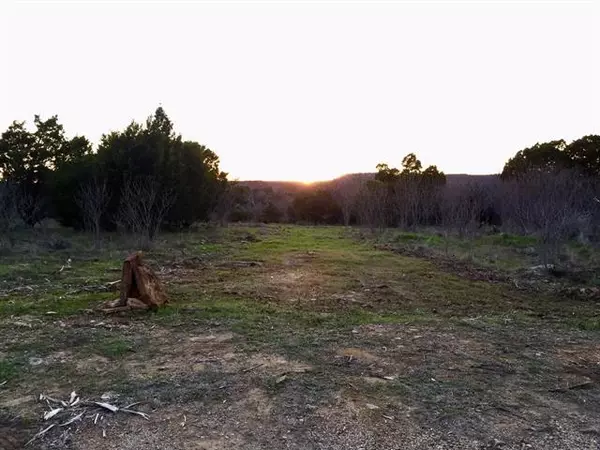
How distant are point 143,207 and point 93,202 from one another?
1797mm

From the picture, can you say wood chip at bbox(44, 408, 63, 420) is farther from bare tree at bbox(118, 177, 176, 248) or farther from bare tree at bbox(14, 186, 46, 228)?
bare tree at bbox(14, 186, 46, 228)

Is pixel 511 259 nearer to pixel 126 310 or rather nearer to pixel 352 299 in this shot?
pixel 352 299

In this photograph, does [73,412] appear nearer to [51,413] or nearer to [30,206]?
[51,413]

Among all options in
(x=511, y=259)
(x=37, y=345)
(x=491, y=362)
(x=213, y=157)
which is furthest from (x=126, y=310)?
(x=213, y=157)

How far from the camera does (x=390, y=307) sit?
7.21 meters

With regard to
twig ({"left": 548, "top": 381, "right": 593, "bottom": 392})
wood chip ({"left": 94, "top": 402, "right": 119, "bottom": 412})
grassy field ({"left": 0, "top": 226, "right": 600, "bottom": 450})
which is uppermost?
wood chip ({"left": 94, "top": 402, "right": 119, "bottom": 412})

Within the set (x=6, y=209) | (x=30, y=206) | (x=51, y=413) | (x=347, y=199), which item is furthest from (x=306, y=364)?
(x=347, y=199)

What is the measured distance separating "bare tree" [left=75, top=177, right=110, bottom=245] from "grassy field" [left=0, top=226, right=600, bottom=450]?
6.98m

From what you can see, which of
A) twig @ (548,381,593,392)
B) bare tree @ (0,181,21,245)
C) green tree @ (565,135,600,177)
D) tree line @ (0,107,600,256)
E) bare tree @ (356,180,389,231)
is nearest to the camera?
twig @ (548,381,593,392)

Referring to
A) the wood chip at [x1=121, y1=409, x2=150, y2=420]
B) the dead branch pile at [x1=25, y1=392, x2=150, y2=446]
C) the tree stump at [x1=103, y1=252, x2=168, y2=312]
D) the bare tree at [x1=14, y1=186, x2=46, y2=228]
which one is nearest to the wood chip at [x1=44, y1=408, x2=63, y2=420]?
the dead branch pile at [x1=25, y1=392, x2=150, y2=446]

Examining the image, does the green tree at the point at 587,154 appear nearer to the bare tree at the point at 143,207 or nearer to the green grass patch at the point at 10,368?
the bare tree at the point at 143,207

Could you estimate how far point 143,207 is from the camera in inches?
662

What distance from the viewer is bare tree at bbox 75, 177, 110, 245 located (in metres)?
16.0

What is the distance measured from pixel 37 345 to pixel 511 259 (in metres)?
12.0
